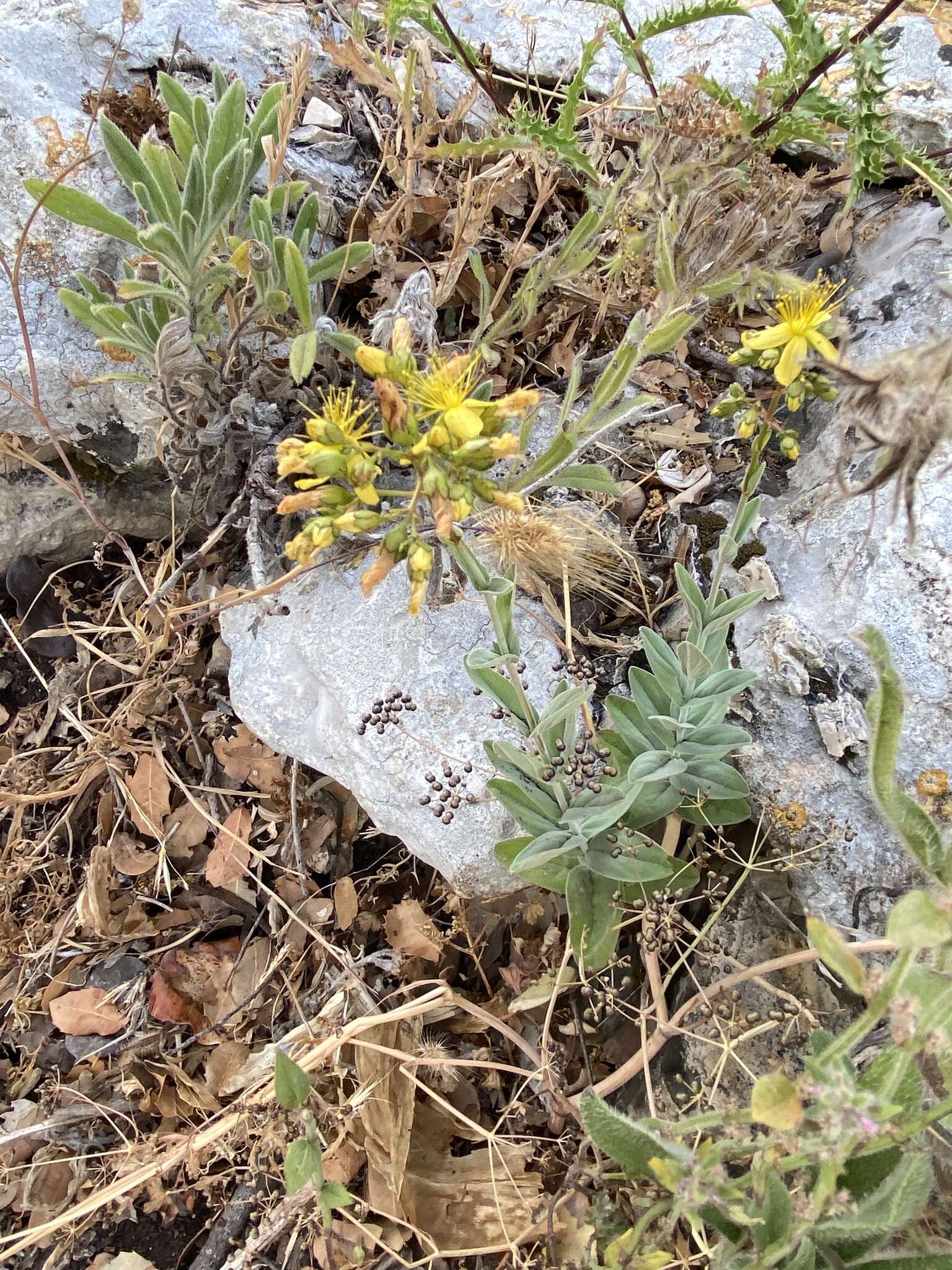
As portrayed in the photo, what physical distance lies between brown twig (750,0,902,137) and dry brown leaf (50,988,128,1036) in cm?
307

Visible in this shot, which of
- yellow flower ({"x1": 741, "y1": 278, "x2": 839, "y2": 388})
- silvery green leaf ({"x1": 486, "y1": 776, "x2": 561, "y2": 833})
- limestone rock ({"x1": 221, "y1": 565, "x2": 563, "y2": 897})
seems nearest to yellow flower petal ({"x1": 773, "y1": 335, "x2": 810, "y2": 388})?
yellow flower ({"x1": 741, "y1": 278, "x2": 839, "y2": 388})

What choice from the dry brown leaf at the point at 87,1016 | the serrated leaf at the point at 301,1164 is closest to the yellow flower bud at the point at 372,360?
the serrated leaf at the point at 301,1164

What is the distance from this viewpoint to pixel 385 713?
7.16 ft

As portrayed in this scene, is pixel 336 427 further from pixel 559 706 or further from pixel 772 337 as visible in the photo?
pixel 772 337

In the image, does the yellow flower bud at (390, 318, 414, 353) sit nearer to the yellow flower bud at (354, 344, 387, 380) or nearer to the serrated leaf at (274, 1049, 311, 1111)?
the yellow flower bud at (354, 344, 387, 380)

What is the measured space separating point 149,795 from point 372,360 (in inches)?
69.7

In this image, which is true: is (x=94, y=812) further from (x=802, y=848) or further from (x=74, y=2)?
(x=74, y=2)

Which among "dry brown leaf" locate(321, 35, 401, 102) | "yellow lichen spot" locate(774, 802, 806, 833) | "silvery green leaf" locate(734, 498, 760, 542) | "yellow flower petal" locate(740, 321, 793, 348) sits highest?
"dry brown leaf" locate(321, 35, 401, 102)

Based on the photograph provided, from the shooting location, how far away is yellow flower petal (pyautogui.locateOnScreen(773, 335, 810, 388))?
66.6 inches

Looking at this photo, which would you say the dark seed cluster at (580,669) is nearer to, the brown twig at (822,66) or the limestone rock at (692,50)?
the brown twig at (822,66)

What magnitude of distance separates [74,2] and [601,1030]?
330 cm

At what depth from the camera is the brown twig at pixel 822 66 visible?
6.78ft

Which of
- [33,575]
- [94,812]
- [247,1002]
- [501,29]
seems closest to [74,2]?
[501,29]

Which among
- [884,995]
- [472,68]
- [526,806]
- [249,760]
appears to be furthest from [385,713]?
[472,68]
